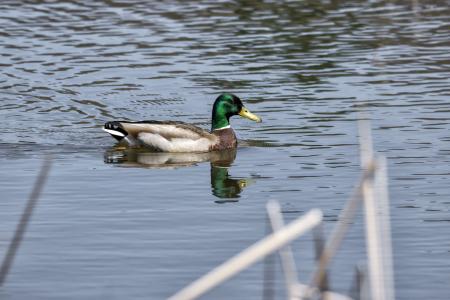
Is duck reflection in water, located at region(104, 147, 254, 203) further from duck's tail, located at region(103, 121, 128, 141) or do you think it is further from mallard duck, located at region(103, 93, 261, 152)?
duck's tail, located at region(103, 121, 128, 141)

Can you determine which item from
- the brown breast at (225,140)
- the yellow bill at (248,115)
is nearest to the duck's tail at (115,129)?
the brown breast at (225,140)

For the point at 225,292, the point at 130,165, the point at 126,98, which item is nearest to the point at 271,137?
the point at 130,165

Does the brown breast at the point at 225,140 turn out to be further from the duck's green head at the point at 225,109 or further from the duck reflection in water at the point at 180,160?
the duck's green head at the point at 225,109

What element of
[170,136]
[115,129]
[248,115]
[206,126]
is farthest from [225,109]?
[115,129]

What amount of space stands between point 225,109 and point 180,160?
1299 millimetres

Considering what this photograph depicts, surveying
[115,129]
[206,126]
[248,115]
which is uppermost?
[248,115]

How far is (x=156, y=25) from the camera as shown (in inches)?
907

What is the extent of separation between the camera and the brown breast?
15172mm

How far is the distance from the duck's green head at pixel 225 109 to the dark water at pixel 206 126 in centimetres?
38

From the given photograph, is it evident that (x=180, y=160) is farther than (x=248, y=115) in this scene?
No

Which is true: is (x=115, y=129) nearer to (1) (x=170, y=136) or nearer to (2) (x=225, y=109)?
(1) (x=170, y=136)

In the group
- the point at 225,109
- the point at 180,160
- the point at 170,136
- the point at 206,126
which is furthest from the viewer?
the point at 206,126

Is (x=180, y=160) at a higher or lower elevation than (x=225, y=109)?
lower

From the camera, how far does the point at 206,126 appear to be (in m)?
16.8
